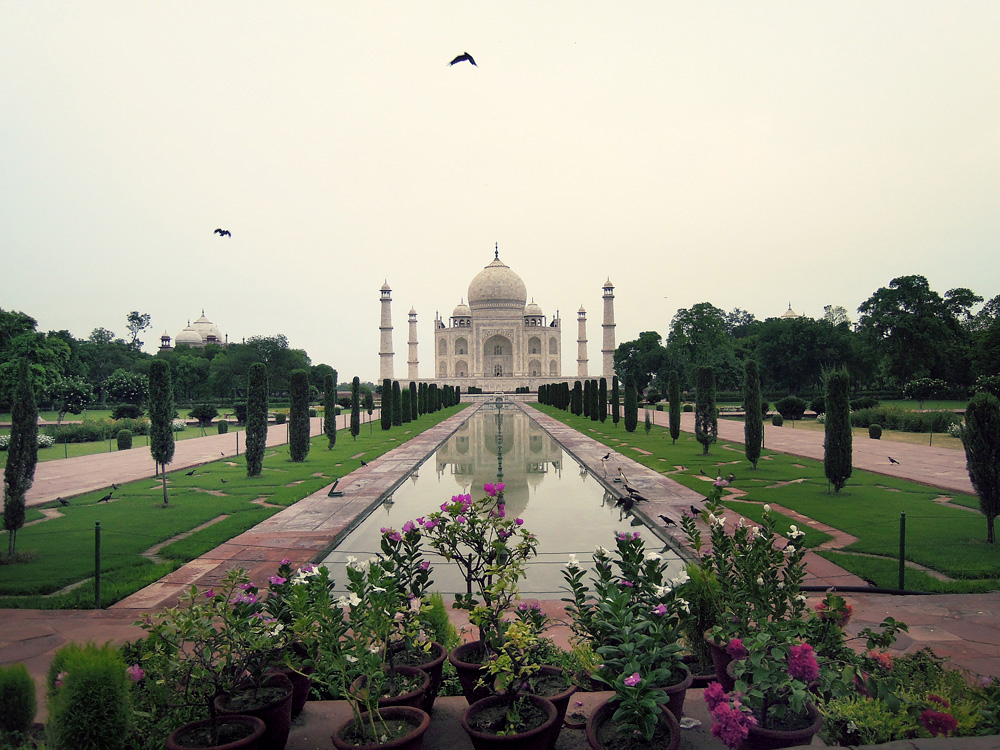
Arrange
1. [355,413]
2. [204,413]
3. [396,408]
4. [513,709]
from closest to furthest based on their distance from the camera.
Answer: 1. [513,709]
2. [355,413]
3. [396,408]
4. [204,413]

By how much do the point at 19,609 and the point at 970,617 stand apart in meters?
5.93

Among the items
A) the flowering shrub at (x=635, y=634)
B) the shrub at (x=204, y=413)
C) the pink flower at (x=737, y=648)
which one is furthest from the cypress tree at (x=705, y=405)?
the shrub at (x=204, y=413)

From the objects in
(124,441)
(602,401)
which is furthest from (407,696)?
(602,401)

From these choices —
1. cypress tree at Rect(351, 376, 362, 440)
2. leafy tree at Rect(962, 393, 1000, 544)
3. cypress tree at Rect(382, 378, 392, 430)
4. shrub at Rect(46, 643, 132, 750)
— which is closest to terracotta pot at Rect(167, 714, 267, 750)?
shrub at Rect(46, 643, 132, 750)

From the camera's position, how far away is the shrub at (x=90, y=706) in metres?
1.95

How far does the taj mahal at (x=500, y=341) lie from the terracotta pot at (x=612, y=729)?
152 ft

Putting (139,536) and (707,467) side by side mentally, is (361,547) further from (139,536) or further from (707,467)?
(707,467)

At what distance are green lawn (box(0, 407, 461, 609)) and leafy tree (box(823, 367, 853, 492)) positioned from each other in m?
6.45

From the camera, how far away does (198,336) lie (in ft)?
179

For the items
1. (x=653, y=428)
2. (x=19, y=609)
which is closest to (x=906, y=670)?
(x=19, y=609)

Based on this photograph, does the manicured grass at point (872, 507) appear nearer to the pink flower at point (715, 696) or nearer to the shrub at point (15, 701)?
the pink flower at point (715, 696)

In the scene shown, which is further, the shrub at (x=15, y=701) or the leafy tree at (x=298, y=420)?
the leafy tree at (x=298, y=420)

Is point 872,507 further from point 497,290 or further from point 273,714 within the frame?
point 497,290

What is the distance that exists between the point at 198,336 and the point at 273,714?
58.7 metres
